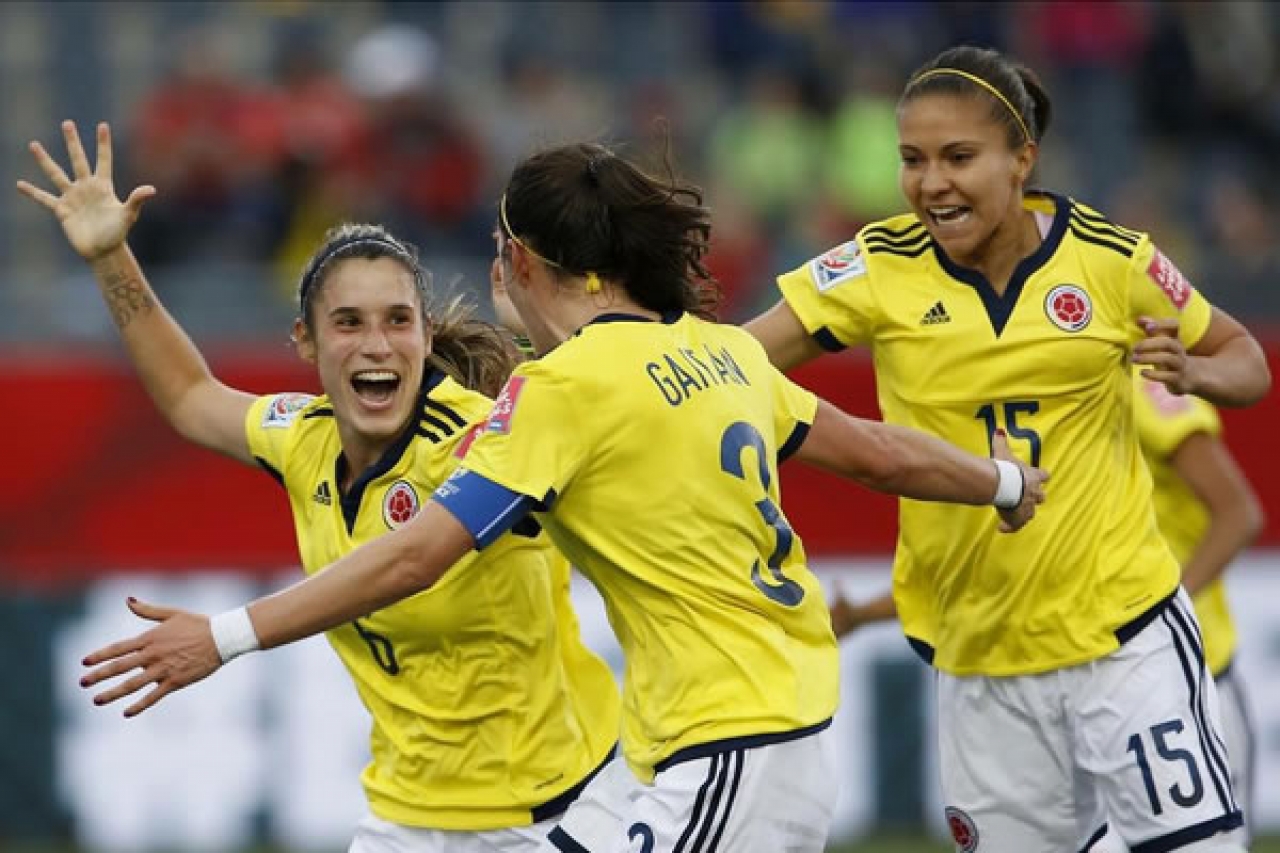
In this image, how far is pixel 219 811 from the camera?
1188 centimetres

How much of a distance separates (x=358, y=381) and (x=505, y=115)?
8.99 meters

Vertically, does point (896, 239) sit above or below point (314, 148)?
below

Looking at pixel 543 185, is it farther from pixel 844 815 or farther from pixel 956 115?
pixel 844 815

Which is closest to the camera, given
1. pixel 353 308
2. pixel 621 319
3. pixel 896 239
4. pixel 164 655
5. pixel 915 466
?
pixel 164 655

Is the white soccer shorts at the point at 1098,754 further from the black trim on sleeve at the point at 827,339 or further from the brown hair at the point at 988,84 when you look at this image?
the brown hair at the point at 988,84

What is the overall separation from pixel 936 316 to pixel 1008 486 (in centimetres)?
77

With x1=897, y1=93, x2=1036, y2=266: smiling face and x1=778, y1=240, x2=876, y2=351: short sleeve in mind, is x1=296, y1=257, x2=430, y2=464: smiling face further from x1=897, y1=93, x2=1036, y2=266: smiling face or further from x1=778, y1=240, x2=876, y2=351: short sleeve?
x1=897, y1=93, x2=1036, y2=266: smiling face

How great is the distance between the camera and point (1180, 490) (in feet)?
28.3

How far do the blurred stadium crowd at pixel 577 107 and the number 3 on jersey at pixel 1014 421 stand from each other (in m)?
6.59

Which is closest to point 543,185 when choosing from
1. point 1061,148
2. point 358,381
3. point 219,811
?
point 358,381

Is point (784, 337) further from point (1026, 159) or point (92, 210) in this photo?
point (92, 210)

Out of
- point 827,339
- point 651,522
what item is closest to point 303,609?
point 651,522

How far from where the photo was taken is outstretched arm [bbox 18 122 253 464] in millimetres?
6875

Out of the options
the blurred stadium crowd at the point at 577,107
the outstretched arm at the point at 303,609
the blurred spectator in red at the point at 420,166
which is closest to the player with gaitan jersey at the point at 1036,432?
the outstretched arm at the point at 303,609
